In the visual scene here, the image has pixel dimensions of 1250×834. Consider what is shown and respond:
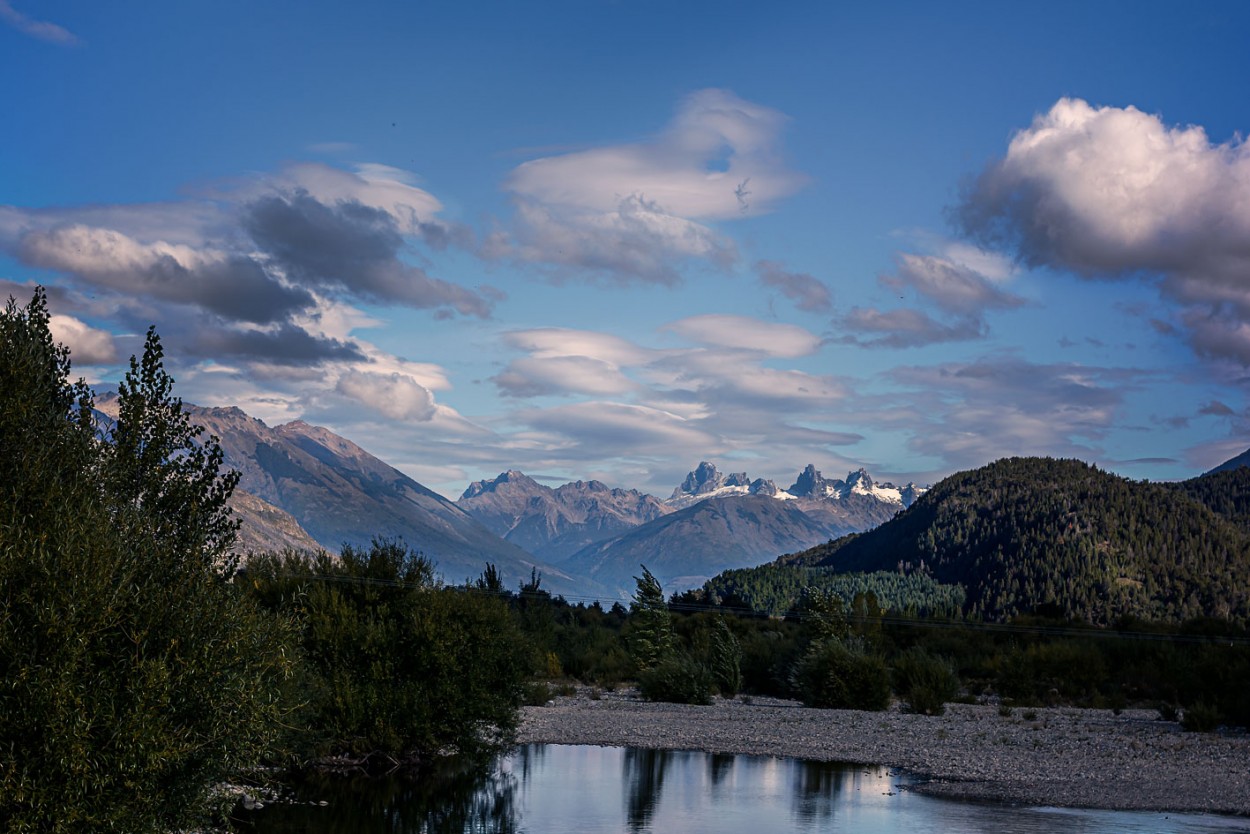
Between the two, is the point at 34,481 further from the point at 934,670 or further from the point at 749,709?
the point at 934,670

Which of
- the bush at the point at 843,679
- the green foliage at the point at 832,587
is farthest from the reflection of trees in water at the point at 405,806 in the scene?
the green foliage at the point at 832,587

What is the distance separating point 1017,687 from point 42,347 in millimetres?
56938

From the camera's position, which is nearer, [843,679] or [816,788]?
[816,788]

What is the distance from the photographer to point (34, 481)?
17.3 meters

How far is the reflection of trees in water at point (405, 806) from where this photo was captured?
Answer: 28.1 meters

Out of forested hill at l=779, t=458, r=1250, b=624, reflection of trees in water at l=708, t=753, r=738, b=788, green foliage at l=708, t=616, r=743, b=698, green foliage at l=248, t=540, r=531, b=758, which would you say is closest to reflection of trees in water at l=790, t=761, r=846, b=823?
reflection of trees in water at l=708, t=753, r=738, b=788

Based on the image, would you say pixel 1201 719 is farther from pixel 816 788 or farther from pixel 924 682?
pixel 816 788

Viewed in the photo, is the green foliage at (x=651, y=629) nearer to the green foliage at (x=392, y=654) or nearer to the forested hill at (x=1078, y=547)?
the green foliage at (x=392, y=654)

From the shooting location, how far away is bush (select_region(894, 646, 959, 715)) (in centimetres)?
5634

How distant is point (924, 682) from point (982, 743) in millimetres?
17767

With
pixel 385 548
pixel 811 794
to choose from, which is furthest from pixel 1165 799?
pixel 385 548

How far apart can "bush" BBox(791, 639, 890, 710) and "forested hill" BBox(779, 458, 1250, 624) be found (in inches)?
1687

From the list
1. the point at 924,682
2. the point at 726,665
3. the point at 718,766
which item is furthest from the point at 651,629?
the point at 718,766

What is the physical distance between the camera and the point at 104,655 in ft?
50.7
